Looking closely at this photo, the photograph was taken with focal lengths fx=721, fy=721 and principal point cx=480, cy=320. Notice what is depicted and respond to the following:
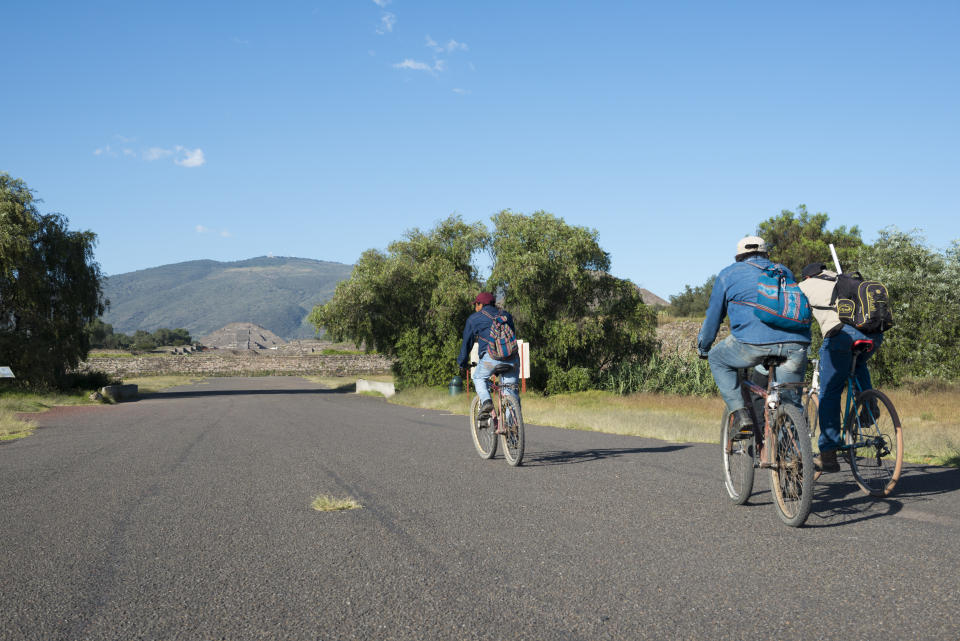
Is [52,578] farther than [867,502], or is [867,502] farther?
[867,502]

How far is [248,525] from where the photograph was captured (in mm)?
5227

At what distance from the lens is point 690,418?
15992mm

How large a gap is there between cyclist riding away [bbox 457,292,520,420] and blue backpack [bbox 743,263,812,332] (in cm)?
356

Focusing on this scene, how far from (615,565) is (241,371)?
250 feet

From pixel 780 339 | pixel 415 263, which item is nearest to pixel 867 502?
pixel 780 339

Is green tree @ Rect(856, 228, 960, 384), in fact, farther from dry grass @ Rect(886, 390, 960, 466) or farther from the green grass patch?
the green grass patch

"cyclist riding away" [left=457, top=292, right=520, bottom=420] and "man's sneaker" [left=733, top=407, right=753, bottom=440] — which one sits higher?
"cyclist riding away" [left=457, top=292, right=520, bottom=420]

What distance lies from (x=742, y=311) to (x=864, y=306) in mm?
1421

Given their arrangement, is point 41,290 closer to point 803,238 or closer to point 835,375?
point 835,375

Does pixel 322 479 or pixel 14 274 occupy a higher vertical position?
pixel 14 274

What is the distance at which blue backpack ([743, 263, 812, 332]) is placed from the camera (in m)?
5.15

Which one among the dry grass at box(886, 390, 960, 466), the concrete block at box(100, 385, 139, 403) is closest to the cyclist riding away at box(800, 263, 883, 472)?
the dry grass at box(886, 390, 960, 466)

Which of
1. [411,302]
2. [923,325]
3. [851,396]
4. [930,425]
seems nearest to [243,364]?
[411,302]

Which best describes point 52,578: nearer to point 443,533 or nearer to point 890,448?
point 443,533
